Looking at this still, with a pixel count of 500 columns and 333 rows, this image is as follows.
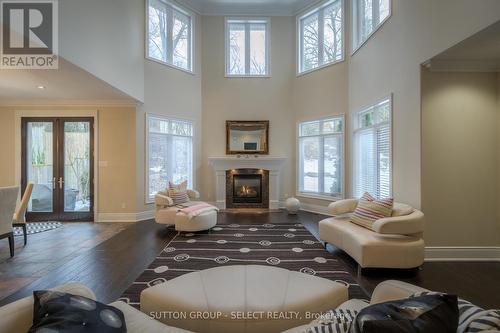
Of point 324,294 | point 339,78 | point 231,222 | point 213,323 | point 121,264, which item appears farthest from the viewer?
point 339,78

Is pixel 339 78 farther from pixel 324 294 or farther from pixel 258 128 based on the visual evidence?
pixel 324 294

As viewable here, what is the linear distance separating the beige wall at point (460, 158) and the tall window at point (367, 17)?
174 cm

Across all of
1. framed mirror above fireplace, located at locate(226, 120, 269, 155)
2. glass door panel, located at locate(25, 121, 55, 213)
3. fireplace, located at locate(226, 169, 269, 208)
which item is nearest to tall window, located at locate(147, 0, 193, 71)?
framed mirror above fireplace, located at locate(226, 120, 269, 155)

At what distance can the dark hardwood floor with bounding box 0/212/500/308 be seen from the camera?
8.00 ft

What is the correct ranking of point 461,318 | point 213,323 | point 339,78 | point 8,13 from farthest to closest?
point 339,78 → point 8,13 → point 213,323 → point 461,318

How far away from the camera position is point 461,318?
3.12 feet

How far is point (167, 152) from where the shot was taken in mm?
6070

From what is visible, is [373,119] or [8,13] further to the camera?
[373,119]

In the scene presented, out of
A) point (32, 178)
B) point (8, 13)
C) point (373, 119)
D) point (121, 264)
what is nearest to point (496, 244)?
point (373, 119)

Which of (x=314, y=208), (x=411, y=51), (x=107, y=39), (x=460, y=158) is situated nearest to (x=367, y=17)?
(x=411, y=51)

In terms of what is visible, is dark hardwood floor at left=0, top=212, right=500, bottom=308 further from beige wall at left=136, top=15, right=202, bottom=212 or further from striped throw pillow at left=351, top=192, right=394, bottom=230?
beige wall at left=136, top=15, right=202, bottom=212

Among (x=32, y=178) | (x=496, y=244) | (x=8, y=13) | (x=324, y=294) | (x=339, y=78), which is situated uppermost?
(x=339, y=78)

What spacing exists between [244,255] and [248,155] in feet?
11.9

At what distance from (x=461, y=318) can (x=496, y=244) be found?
131 inches
